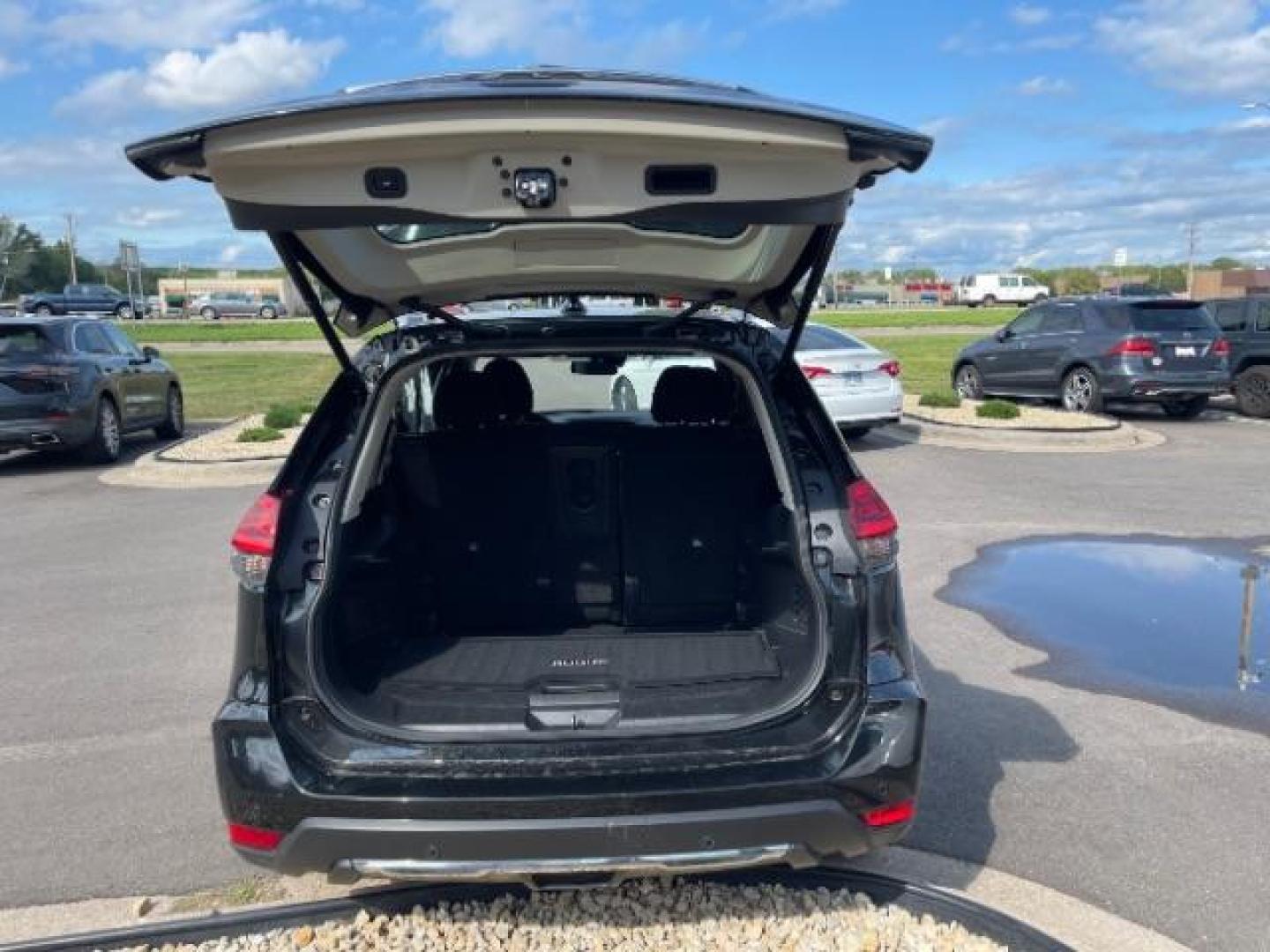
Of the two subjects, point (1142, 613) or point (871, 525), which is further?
point (1142, 613)

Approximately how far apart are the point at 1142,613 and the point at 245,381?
802 inches

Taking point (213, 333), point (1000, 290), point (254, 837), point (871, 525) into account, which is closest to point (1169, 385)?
point (871, 525)

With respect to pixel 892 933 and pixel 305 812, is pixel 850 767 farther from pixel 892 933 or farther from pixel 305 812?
pixel 305 812

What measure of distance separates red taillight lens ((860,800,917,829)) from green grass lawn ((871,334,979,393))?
16.0 meters

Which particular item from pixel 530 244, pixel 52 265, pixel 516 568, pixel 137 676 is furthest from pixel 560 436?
pixel 52 265

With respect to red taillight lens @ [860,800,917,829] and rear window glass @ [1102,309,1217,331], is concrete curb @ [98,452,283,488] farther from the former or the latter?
rear window glass @ [1102,309,1217,331]

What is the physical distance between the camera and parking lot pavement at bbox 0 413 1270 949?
140 inches

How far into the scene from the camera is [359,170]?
262 cm

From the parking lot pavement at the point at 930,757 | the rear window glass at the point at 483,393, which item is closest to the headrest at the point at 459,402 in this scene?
the rear window glass at the point at 483,393

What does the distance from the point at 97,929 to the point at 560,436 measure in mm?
2272

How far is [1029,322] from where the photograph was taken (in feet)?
53.6

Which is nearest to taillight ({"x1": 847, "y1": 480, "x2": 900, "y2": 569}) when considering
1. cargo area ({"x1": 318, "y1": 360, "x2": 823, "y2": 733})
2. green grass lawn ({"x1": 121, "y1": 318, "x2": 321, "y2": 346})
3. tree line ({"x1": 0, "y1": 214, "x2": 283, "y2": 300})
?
cargo area ({"x1": 318, "y1": 360, "x2": 823, "y2": 733})

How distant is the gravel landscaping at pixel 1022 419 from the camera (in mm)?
13391

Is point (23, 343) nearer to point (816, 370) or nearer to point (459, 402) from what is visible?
point (816, 370)
